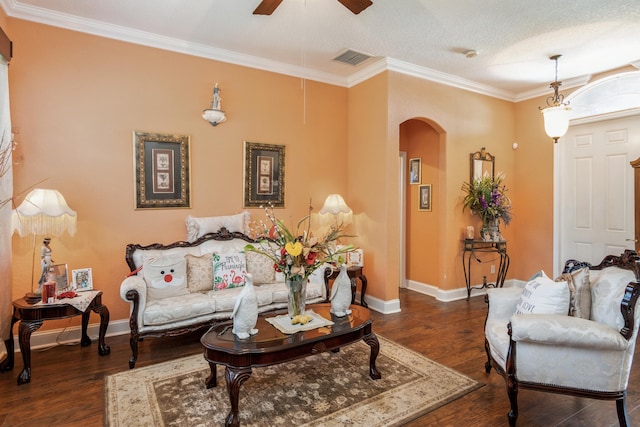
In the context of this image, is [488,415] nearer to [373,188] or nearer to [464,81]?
[373,188]

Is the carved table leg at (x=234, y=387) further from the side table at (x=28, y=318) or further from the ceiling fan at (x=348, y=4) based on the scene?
the ceiling fan at (x=348, y=4)

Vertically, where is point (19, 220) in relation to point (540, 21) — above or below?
below

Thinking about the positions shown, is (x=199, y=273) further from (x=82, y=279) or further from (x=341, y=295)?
(x=341, y=295)

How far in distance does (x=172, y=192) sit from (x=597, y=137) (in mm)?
5666

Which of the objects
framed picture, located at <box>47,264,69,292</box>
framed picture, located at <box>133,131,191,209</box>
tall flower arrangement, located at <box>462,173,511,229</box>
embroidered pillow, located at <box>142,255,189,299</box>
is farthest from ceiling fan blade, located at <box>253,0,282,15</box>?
tall flower arrangement, located at <box>462,173,511,229</box>

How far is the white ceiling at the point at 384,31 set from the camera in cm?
326

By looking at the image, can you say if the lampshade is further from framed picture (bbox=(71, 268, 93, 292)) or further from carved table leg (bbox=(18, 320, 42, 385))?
carved table leg (bbox=(18, 320, 42, 385))

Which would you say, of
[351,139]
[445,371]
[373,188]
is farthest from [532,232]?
[445,371]

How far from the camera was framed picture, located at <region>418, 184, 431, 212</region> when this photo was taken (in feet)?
18.1

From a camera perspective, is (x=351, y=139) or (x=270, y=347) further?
(x=351, y=139)

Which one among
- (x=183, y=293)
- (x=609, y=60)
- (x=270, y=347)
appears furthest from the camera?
(x=609, y=60)

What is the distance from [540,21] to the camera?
3.51 meters

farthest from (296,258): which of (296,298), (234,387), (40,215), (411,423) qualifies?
(40,215)

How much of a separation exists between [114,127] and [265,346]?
2883 millimetres
